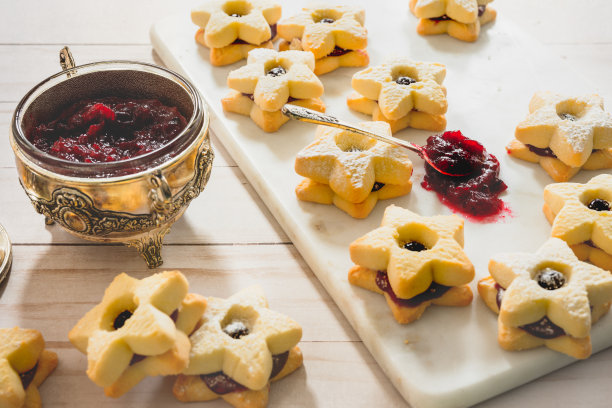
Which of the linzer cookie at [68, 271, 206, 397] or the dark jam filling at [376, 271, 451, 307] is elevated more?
the linzer cookie at [68, 271, 206, 397]

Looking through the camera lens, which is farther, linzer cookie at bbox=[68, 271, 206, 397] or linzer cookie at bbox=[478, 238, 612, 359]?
linzer cookie at bbox=[478, 238, 612, 359]

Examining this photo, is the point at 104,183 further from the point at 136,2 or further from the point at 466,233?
the point at 136,2

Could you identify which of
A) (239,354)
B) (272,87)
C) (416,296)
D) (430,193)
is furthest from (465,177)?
(239,354)

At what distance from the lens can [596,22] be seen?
2.70 metres

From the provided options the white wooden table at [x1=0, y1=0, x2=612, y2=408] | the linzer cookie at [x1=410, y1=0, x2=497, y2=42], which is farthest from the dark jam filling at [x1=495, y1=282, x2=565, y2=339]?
the linzer cookie at [x1=410, y1=0, x2=497, y2=42]

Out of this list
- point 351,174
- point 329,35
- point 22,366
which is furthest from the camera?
point 329,35

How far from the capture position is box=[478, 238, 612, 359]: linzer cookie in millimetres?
1397

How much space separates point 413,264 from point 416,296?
0.08 m

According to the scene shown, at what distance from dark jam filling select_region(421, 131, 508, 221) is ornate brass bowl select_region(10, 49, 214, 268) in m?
0.65

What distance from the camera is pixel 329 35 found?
2197 millimetres

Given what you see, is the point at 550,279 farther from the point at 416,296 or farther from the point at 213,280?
the point at 213,280

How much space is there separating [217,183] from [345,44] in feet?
2.18

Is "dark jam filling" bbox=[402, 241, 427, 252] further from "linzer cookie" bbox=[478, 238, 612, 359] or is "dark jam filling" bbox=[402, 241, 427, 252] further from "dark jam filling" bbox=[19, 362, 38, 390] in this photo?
"dark jam filling" bbox=[19, 362, 38, 390]

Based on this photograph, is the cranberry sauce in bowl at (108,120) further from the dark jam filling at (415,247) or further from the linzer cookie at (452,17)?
the linzer cookie at (452,17)
